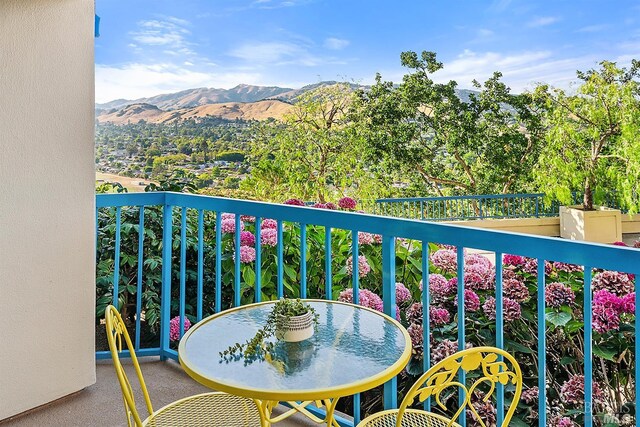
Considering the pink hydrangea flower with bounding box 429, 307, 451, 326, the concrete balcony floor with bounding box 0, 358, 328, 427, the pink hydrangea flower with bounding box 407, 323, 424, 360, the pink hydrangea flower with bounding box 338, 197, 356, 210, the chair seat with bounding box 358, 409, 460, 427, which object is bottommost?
the concrete balcony floor with bounding box 0, 358, 328, 427

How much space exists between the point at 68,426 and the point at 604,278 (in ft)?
7.46

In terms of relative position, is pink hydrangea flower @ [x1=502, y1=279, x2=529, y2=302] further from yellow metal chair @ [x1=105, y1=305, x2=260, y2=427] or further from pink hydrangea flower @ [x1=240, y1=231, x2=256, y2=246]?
pink hydrangea flower @ [x1=240, y1=231, x2=256, y2=246]

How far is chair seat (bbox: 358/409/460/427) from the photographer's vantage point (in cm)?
138

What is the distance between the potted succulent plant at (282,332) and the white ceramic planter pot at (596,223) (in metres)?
11.6

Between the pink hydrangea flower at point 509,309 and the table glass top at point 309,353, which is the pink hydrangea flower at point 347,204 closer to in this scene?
the pink hydrangea flower at point 509,309

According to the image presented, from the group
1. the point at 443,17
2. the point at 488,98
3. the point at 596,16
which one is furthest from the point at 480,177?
the point at 596,16

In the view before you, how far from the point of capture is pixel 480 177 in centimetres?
1298

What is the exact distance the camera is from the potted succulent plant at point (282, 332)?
53.2 inches

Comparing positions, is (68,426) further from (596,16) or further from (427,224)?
(596,16)

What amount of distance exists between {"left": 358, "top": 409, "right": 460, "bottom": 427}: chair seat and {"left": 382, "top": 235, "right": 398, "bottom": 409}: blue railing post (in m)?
0.31

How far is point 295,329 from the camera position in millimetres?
1371

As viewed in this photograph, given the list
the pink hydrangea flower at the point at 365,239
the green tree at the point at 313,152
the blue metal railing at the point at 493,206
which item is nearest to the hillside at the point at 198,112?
the green tree at the point at 313,152

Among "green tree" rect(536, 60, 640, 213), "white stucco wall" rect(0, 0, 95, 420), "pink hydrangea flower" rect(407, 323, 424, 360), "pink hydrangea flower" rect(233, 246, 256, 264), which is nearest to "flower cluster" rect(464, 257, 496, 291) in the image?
"pink hydrangea flower" rect(407, 323, 424, 360)

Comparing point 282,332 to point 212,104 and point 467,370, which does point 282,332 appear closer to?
point 467,370
